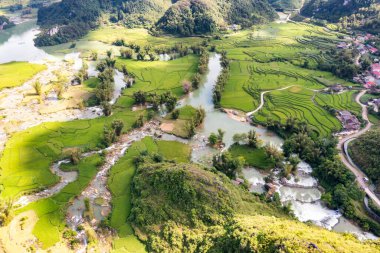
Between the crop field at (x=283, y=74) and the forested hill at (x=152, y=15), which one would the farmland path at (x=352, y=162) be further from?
the forested hill at (x=152, y=15)

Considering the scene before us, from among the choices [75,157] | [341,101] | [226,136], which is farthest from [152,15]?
[75,157]

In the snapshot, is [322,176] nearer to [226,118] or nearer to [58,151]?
[226,118]

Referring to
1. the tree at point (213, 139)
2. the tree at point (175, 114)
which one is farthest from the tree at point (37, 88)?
the tree at point (213, 139)

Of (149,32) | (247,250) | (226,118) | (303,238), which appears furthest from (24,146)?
(149,32)

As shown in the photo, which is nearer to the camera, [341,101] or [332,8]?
[341,101]

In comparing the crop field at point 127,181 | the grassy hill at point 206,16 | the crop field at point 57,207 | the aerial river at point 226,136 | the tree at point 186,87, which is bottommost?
the crop field at point 57,207

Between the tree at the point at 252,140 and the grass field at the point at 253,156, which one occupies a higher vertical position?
the tree at the point at 252,140

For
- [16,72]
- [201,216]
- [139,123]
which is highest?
[201,216]

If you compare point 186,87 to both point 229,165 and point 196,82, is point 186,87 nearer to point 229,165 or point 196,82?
point 196,82
